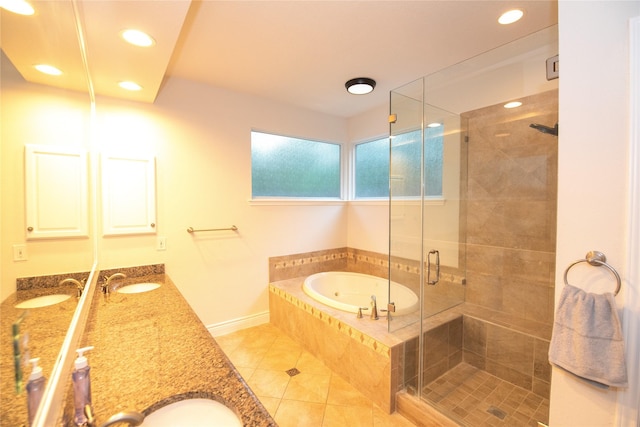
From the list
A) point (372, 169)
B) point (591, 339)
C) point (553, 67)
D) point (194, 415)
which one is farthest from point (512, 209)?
point (194, 415)

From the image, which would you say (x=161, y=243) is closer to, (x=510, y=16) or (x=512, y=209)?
(x=512, y=209)

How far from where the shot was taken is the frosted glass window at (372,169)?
3.48 meters

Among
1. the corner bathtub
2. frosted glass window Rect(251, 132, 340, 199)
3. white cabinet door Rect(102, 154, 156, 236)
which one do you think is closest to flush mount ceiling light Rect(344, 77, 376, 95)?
frosted glass window Rect(251, 132, 340, 199)

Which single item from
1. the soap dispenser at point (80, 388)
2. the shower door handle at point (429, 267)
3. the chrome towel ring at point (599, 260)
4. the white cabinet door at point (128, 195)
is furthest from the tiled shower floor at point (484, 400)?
the white cabinet door at point (128, 195)

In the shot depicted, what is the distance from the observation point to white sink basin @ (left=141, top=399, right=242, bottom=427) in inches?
34.2

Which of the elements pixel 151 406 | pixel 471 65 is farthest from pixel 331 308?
pixel 471 65

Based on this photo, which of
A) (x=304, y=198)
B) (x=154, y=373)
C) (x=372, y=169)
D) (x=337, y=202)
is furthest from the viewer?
(x=337, y=202)

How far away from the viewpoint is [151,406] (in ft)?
2.74

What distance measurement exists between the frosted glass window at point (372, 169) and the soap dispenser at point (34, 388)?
3.24 meters

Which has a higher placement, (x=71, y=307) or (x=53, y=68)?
(x=53, y=68)

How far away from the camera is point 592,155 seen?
1.00m

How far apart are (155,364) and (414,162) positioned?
7.72ft

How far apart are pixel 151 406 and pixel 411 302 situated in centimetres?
199

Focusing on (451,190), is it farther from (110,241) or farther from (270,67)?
(110,241)
